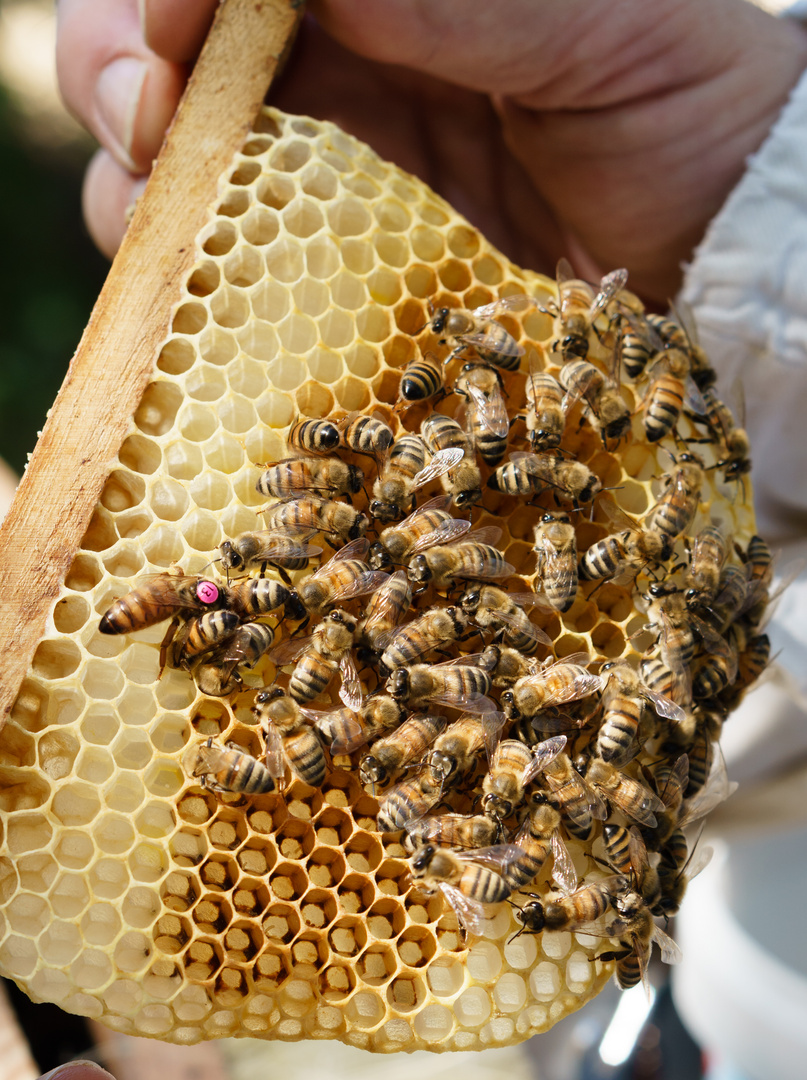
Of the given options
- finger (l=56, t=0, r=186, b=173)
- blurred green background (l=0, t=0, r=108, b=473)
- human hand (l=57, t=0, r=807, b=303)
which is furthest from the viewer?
blurred green background (l=0, t=0, r=108, b=473)

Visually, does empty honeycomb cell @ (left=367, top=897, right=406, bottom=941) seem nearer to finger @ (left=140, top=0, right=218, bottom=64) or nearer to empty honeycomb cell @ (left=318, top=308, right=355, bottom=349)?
empty honeycomb cell @ (left=318, top=308, right=355, bottom=349)

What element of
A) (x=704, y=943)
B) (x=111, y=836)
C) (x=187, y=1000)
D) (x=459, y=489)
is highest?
(x=459, y=489)

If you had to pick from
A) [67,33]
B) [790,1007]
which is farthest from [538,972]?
[67,33]

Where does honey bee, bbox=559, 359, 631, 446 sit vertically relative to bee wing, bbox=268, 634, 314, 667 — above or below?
above

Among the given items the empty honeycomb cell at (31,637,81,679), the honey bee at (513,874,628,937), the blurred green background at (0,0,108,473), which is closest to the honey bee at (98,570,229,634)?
the empty honeycomb cell at (31,637,81,679)

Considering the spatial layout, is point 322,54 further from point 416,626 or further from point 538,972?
point 538,972

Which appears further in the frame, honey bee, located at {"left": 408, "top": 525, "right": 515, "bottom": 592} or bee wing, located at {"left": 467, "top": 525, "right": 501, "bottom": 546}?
bee wing, located at {"left": 467, "top": 525, "right": 501, "bottom": 546}

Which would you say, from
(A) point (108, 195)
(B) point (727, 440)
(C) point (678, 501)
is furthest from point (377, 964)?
(A) point (108, 195)
